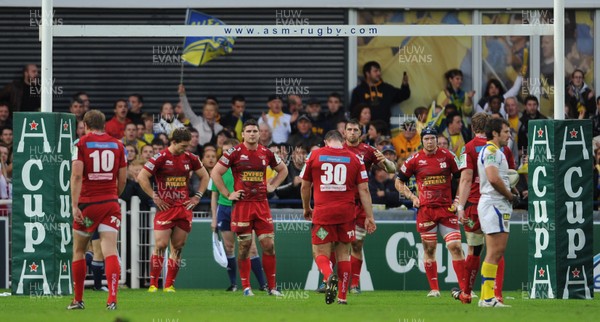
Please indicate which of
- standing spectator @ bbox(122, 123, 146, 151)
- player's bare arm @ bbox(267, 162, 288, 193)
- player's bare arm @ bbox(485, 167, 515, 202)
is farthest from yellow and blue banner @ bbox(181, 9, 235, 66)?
player's bare arm @ bbox(485, 167, 515, 202)

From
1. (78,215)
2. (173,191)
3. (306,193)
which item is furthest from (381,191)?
(78,215)

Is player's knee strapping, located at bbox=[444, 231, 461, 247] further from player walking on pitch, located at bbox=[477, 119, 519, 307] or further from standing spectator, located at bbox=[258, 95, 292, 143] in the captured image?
standing spectator, located at bbox=[258, 95, 292, 143]

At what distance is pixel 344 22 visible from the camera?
26875 millimetres

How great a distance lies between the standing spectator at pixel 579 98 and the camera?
83.6ft

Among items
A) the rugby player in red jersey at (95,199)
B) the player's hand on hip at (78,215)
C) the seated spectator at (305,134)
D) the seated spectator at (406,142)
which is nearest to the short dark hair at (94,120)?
the rugby player in red jersey at (95,199)

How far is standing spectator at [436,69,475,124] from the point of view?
25922 millimetres

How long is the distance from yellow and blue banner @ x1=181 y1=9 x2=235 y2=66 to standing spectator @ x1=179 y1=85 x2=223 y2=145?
1.35m

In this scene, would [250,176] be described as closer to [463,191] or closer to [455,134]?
[463,191]

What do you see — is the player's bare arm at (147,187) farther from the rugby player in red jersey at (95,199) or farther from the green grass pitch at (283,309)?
the rugby player in red jersey at (95,199)

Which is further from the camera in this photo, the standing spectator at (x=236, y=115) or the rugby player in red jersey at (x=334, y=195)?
the standing spectator at (x=236, y=115)

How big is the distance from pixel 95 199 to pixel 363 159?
5.41m

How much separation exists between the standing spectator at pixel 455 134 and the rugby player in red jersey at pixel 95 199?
32.0ft

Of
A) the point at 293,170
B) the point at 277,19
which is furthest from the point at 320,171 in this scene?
the point at 277,19

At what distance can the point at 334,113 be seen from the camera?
25.0 m
